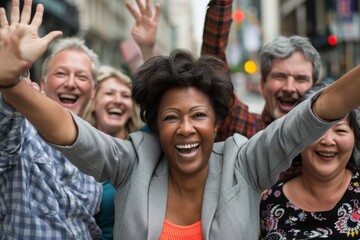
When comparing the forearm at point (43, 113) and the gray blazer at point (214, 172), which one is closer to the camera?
the forearm at point (43, 113)

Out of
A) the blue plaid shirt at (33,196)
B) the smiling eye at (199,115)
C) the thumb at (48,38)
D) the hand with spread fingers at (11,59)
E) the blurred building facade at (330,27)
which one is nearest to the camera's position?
the hand with spread fingers at (11,59)

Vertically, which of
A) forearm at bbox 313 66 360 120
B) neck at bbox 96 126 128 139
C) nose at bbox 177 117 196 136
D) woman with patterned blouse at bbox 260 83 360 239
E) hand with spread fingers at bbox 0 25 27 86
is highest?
hand with spread fingers at bbox 0 25 27 86

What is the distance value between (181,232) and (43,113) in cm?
84

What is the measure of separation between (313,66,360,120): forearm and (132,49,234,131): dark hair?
59cm

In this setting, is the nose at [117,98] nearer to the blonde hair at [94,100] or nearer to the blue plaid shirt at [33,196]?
the blonde hair at [94,100]

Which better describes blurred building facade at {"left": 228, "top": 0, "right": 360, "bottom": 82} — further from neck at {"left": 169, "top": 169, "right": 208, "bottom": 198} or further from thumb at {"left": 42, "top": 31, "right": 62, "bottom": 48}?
thumb at {"left": 42, "top": 31, "right": 62, "bottom": 48}

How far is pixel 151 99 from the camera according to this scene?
2727 mm

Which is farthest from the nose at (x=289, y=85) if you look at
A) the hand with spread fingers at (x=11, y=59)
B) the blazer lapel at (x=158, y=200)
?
the hand with spread fingers at (x=11, y=59)

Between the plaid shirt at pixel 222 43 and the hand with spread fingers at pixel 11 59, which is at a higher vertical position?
the hand with spread fingers at pixel 11 59

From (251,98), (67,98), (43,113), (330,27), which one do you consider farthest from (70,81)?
(330,27)

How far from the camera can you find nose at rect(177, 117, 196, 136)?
2576 millimetres

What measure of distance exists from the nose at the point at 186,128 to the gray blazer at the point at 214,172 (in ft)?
0.78

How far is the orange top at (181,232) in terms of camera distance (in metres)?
2.56

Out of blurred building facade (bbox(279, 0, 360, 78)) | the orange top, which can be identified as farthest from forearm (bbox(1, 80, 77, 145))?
blurred building facade (bbox(279, 0, 360, 78))
